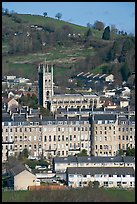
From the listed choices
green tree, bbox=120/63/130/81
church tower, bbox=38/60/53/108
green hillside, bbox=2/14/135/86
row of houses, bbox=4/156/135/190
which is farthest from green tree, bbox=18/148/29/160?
green hillside, bbox=2/14/135/86

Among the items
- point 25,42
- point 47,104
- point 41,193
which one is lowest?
point 41,193

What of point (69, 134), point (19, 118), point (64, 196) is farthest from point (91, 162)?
point (64, 196)

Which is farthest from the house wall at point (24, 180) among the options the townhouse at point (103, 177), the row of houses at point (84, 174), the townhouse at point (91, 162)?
the townhouse at point (91, 162)

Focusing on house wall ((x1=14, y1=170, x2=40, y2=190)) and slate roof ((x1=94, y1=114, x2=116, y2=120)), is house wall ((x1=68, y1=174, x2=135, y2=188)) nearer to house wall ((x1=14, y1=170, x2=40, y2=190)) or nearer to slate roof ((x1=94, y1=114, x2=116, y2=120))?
house wall ((x1=14, y1=170, x2=40, y2=190))

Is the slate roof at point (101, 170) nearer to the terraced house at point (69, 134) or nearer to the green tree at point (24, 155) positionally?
the green tree at point (24, 155)

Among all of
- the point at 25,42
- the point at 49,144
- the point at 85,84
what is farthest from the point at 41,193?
the point at 25,42

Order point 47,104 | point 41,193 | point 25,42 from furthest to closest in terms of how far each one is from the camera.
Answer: point 25,42 < point 47,104 < point 41,193

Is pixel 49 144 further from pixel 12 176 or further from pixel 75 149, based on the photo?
pixel 12 176

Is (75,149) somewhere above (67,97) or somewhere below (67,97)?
below
